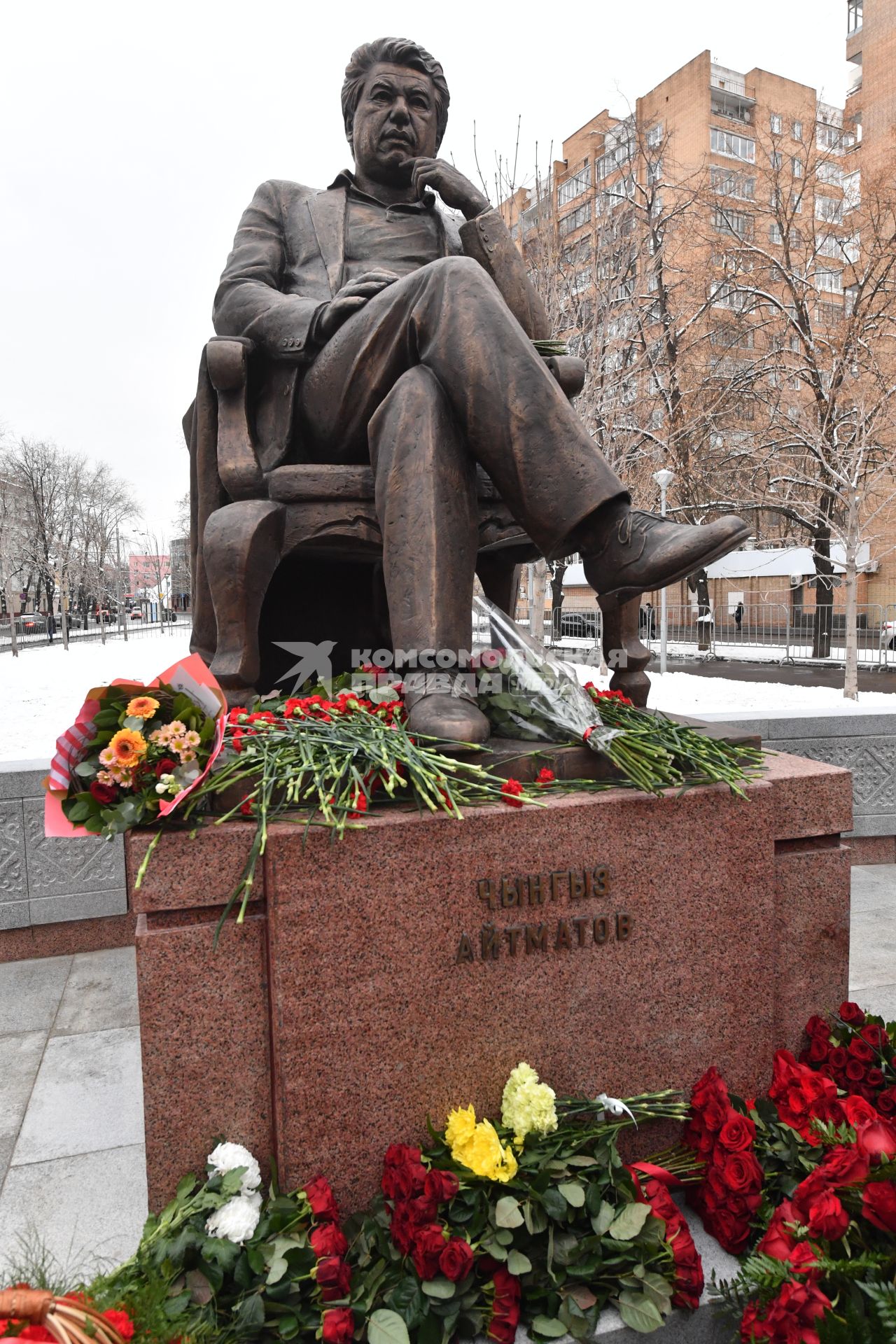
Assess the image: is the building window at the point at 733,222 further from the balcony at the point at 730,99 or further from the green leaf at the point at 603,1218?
the green leaf at the point at 603,1218

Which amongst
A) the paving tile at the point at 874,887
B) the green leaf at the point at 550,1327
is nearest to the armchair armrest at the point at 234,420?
the green leaf at the point at 550,1327

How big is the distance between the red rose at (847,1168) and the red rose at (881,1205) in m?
0.05

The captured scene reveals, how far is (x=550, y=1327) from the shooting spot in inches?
65.4

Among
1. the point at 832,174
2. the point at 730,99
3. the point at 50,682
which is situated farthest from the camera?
the point at 730,99

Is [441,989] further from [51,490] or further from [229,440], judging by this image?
[51,490]

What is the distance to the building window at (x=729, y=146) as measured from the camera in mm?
25516

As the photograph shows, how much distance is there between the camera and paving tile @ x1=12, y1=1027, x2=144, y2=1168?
2.45 m

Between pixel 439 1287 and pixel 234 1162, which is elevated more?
pixel 234 1162

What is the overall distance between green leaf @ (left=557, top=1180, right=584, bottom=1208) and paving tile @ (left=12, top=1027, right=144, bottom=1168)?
1.25 m

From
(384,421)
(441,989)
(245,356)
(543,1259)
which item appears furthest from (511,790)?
(245,356)

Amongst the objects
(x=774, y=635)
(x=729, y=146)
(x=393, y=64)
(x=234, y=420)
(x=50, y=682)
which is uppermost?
(x=729, y=146)

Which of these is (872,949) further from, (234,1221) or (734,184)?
(734,184)

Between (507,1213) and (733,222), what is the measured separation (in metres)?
19.5

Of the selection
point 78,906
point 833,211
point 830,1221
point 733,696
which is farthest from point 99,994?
point 833,211
